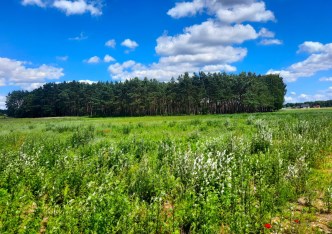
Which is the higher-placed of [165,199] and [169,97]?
[169,97]

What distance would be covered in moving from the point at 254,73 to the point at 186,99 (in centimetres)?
3557

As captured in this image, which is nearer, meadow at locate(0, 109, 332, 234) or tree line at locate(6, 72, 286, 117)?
meadow at locate(0, 109, 332, 234)

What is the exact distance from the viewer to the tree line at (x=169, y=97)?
95188 mm

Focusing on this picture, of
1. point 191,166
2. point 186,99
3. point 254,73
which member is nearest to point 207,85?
point 186,99

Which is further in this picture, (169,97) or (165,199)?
(169,97)

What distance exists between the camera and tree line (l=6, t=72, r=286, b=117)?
95188 mm

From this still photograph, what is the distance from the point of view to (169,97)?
99000mm

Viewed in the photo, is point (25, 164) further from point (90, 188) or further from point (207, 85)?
point (207, 85)

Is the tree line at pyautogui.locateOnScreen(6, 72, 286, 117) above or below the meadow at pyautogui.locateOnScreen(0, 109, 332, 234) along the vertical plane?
above

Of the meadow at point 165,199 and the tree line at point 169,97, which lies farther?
the tree line at point 169,97

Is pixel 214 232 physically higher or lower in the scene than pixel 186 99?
lower

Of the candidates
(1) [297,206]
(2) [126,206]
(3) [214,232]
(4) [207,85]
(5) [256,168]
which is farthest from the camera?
(4) [207,85]

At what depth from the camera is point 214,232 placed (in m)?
4.81

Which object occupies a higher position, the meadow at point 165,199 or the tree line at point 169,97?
the tree line at point 169,97
